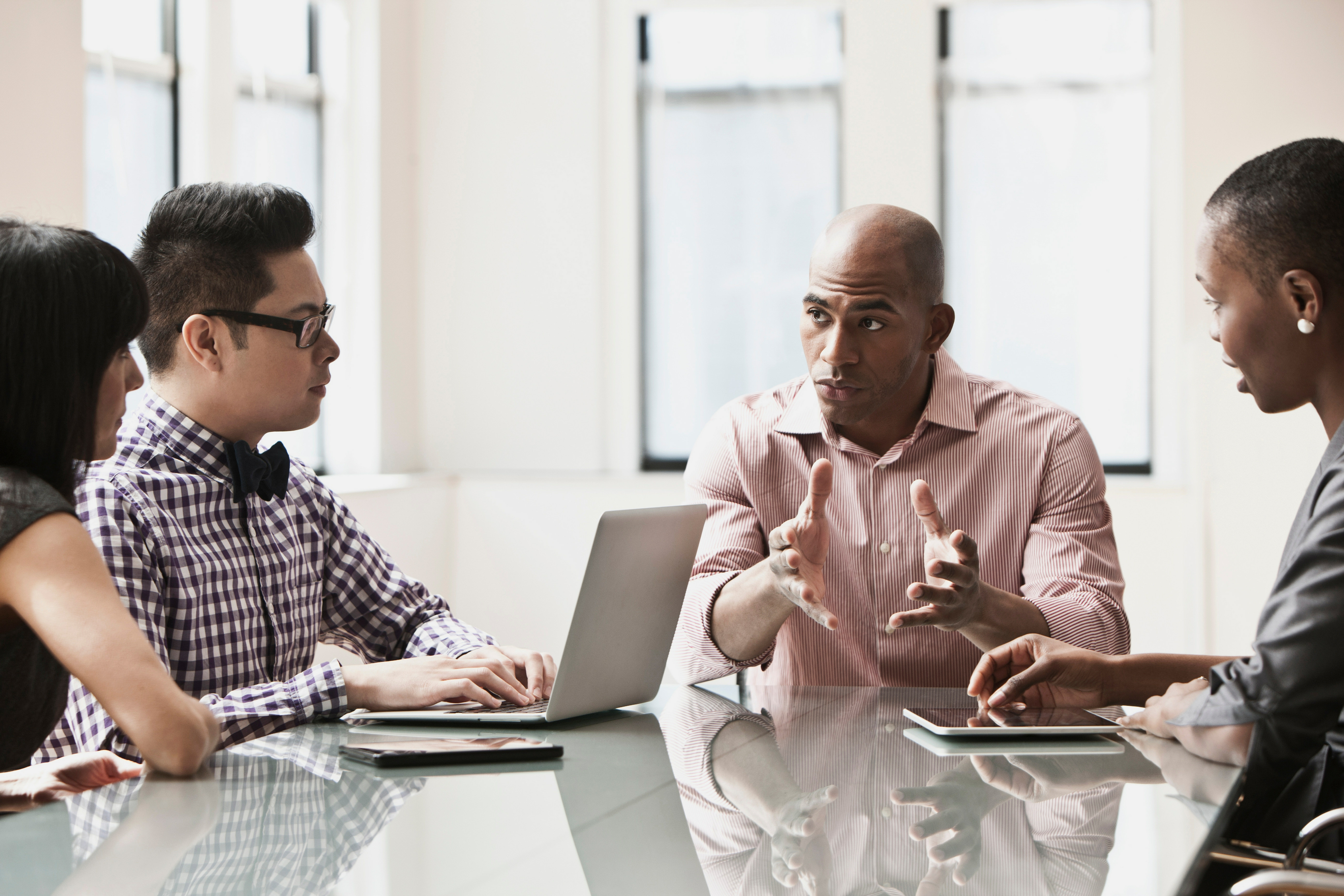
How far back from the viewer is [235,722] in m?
1.61

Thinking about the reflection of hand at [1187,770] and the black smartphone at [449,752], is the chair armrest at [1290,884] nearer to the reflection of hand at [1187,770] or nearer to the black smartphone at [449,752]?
the reflection of hand at [1187,770]

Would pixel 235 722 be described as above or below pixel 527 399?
below

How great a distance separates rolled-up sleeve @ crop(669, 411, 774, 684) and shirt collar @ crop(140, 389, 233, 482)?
78 cm

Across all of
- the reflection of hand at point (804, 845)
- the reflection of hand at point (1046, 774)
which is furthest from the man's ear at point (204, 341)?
the reflection of hand at point (1046, 774)

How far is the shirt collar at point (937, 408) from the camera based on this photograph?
2416 mm

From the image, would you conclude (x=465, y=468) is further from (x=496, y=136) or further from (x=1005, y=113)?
(x=1005, y=113)

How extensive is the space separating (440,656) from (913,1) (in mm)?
4145

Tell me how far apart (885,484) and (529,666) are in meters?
0.87

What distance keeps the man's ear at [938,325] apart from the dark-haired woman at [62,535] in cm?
153

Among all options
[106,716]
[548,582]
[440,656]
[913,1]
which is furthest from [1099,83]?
[106,716]

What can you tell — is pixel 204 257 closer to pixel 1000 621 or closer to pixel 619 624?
pixel 619 624

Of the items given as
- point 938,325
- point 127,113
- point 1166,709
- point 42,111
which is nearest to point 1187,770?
point 1166,709

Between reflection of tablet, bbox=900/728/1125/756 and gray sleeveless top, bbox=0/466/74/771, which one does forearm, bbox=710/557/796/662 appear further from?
gray sleeveless top, bbox=0/466/74/771

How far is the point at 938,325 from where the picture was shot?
249cm
